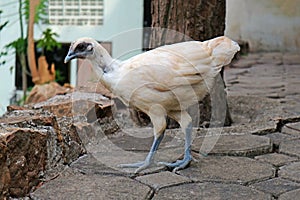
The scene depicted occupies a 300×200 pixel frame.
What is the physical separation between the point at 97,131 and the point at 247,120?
818mm

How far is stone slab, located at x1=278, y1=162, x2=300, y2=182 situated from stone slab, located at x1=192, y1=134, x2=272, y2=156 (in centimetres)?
17

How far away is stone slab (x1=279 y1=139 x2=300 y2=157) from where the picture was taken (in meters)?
2.00

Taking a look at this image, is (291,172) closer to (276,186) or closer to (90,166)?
(276,186)

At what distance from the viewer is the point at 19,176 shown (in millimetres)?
1561

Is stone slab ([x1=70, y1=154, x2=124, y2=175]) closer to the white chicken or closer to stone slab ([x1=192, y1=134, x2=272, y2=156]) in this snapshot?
the white chicken

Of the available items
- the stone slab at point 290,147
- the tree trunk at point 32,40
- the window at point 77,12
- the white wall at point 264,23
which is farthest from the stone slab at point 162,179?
the white wall at point 264,23

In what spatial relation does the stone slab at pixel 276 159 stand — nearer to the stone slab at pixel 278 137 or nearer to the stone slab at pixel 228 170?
the stone slab at pixel 228 170

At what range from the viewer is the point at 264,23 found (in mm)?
6547

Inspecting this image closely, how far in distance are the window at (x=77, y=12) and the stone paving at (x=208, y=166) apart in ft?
11.1

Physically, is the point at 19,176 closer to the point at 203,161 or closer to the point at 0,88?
the point at 203,161

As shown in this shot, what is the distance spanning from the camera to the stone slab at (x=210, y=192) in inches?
59.8

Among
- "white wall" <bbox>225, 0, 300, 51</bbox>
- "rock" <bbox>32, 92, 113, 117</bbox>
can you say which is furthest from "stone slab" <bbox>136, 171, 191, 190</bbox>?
"white wall" <bbox>225, 0, 300, 51</bbox>

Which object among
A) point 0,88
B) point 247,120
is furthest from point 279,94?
point 0,88

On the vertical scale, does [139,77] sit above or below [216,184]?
above
